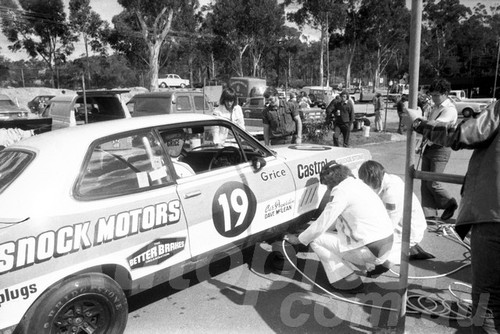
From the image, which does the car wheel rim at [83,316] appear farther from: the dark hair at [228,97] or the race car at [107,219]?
the dark hair at [228,97]

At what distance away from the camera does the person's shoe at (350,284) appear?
3453mm

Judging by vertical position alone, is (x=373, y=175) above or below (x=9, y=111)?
below

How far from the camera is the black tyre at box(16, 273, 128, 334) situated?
234 cm

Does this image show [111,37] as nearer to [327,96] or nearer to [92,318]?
[327,96]

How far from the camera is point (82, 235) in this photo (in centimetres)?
252

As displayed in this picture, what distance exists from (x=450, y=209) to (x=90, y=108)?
8.15 meters

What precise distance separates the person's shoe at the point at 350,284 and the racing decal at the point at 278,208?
2.85ft

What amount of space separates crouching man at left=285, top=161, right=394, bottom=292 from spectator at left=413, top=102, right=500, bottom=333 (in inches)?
47.5

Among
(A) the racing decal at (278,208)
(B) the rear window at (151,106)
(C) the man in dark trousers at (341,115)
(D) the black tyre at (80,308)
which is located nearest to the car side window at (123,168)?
(D) the black tyre at (80,308)

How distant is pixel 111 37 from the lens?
102 feet

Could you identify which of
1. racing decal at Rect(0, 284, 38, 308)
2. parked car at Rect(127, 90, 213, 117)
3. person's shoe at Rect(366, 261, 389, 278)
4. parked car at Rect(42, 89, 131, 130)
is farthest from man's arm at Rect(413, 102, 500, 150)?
parked car at Rect(127, 90, 213, 117)

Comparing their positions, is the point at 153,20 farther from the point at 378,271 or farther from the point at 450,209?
the point at 378,271

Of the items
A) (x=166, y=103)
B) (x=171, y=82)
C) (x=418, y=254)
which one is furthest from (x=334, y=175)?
(x=171, y=82)

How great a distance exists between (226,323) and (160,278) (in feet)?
2.08
